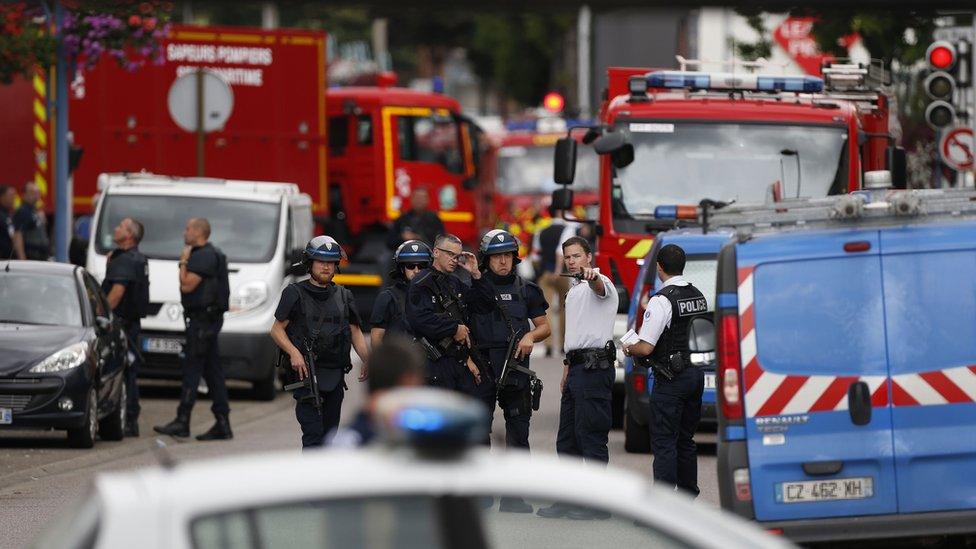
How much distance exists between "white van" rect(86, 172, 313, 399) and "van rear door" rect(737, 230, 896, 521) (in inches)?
419

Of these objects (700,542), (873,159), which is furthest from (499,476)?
(873,159)

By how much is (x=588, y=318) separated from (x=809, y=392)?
3.07 metres

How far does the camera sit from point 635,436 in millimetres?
15250

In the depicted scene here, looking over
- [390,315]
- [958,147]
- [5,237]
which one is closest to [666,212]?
[390,315]

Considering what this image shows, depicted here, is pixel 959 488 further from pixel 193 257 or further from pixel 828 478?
pixel 193 257

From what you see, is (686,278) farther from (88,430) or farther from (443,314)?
(88,430)

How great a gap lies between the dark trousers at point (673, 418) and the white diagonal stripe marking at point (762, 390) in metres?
2.31

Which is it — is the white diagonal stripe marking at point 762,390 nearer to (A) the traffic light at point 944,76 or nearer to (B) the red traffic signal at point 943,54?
(A) the traffic light at point 944,76

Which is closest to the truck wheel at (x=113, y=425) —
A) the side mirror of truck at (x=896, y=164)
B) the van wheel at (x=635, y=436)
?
the van wheel at (x=635, y=436)

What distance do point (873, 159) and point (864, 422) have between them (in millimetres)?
9915

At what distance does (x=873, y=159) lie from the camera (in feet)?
60.6

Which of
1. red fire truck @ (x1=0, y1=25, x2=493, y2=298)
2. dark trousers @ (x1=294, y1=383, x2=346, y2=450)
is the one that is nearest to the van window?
red fire truck @ (x1=0, y1=25, x2=493, y2=298)

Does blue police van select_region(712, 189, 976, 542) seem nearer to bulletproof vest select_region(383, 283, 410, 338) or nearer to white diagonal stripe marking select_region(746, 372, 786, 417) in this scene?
white diagonal stripe marking select_region(746, 372, 786, 417)

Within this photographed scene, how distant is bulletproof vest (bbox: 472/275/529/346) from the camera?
482 inches
